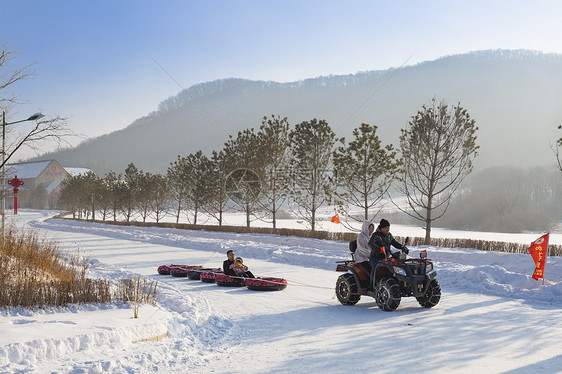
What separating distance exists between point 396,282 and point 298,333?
3.10m

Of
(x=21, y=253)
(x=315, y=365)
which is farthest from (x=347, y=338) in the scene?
(x=21, y=253)

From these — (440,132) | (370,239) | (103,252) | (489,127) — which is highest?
(489,127)

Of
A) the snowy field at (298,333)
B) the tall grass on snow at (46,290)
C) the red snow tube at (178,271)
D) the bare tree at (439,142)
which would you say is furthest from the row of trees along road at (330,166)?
the tall grass on snow at (46,290)

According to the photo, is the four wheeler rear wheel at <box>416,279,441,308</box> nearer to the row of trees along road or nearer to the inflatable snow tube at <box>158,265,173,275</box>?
the inflatable snow tube at <box>158,265,173,275</box>

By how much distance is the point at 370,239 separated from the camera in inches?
429

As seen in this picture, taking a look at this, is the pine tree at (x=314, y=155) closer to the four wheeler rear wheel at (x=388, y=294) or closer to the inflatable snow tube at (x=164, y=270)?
the inflatable snow tube at (x=164, y=270)

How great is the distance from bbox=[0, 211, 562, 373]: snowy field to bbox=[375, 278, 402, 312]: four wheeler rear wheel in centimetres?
18

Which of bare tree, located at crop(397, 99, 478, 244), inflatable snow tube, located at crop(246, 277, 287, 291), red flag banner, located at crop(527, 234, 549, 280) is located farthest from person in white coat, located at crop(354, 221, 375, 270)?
bare tree, located at crop(397, 99, 478, 244)

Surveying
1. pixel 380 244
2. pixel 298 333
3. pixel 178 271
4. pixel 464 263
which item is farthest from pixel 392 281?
pixel 464 263

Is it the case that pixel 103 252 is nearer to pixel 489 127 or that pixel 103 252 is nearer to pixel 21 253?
pixel 21 253

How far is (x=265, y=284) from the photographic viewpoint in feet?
45.1

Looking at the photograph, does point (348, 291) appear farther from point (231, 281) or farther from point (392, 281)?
point (231, 281)

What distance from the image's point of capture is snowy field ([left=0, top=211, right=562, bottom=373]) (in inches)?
→ 256

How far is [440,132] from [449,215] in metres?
73.6
